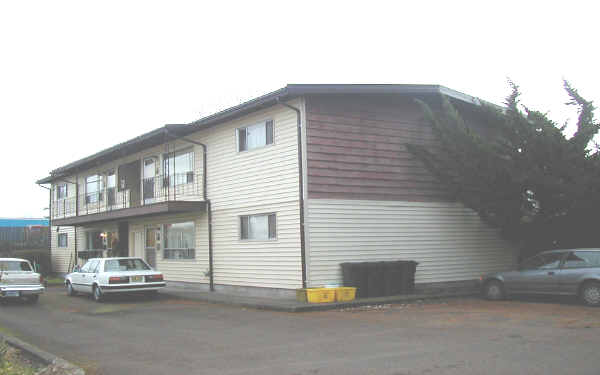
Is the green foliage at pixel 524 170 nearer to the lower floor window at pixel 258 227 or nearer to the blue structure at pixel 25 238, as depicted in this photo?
the lower floor window at pixel 258 227

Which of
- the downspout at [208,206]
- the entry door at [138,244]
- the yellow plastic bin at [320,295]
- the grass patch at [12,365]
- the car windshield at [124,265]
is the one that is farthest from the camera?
the entry door at [138,244]

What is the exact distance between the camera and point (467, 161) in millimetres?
17266

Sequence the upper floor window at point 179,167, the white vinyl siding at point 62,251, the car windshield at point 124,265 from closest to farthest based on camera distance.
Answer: the car windshield at point 124,265
the upper floor window at point 179,167
the white vinyl siding at point 62,251

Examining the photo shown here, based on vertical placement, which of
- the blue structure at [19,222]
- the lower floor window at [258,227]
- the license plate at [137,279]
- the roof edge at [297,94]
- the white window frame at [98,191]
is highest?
the roof edge at [297,94]

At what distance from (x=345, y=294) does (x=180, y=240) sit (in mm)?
8345

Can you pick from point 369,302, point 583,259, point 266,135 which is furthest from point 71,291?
point 583,259

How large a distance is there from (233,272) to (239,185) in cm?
273

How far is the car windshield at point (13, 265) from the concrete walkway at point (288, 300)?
4.51m

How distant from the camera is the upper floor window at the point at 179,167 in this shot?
70.2 feet

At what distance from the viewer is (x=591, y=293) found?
47.3ft

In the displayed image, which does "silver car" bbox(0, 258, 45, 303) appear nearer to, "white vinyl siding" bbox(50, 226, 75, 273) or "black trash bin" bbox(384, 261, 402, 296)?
"black trash bin" bbox(384, 261, 402, 296)

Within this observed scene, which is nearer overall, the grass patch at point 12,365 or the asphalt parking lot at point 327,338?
the grass patch at point 12,365

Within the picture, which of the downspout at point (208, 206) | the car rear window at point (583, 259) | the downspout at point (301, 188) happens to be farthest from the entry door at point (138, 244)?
the car rear window at point (583, 259)

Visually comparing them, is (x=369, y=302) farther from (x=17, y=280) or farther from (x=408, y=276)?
(x=17, y=280)
